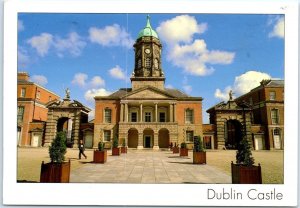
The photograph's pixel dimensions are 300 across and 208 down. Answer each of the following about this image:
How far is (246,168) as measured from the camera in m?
7.90

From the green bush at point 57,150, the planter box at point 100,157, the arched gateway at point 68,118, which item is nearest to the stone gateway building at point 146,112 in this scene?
the arched gateway at point 68,118

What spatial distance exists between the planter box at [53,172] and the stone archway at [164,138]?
21.3 m

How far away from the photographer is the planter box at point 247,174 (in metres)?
7.90

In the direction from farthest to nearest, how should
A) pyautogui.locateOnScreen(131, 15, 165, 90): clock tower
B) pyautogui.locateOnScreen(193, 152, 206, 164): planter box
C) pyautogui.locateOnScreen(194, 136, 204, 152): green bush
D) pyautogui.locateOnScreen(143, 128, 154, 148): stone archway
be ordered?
pyautogui.locateOnScreen(131, 15, 165, 90): clock tower
pyautogui.locateOnScreen(143, 128, 154, 148): stone archway
pyautogui.locateOnScreen(194, 136, 204, 152): green bush
pyautogui.locateOnScreen(193, 152, 206, 164): planter box

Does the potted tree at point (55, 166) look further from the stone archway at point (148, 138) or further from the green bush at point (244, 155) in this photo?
the stone archway at point (148, 138)

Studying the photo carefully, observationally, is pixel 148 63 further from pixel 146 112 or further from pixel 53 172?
pixel 53 172

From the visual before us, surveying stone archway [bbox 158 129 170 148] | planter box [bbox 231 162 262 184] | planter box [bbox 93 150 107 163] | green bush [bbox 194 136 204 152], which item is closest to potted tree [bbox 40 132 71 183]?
planter box [bbox 93 150 107 163]

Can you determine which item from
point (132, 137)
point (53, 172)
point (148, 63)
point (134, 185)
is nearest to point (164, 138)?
point (132, 137)

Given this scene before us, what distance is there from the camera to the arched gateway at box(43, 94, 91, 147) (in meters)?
26.6

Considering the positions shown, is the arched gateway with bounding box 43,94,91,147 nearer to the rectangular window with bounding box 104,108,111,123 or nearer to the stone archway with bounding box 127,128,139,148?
the rectangular window with bounding box 104,108,111,123

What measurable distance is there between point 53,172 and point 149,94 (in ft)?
73.1
